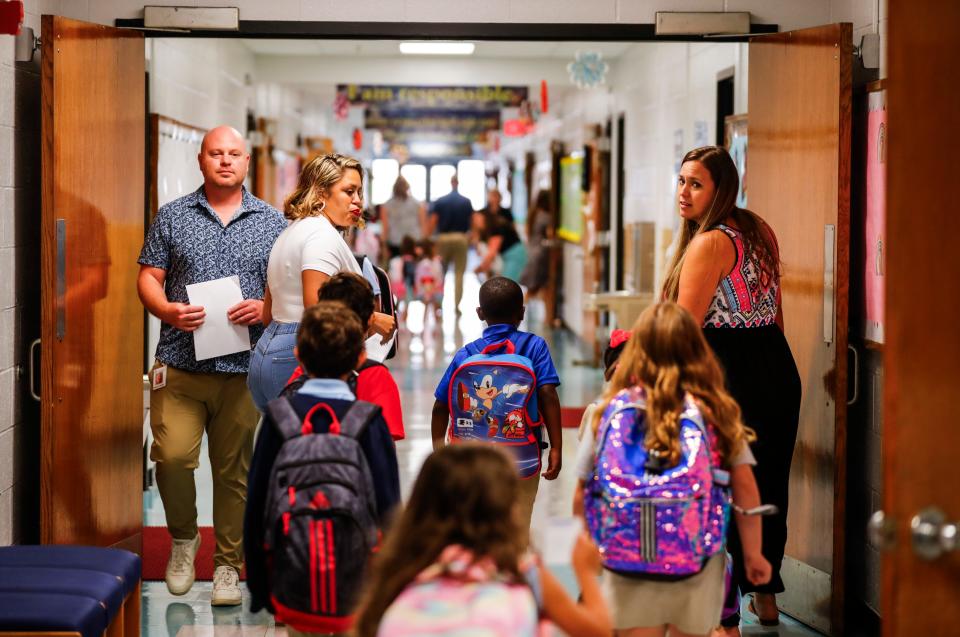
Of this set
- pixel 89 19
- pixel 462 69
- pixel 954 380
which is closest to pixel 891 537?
pixel 954 380

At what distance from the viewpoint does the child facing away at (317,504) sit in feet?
8.87

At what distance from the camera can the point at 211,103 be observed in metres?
9.39

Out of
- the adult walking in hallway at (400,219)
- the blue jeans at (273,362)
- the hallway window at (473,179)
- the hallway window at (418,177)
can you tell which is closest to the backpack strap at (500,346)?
the blue jeans at (273,362)

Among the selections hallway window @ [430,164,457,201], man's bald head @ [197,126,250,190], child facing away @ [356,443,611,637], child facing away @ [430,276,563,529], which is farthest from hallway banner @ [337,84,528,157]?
hallway window @ [430,164,457,201]

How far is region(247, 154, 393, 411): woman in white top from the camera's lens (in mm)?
3957

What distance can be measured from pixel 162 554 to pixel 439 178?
4144 centimetres

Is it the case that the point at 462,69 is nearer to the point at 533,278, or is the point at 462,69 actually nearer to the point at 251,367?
the point at 533,278

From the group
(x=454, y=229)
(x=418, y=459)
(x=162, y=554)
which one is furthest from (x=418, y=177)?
(x=162, y=554)

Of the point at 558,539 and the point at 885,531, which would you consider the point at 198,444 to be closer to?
the point at 558,539

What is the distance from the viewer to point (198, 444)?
4.59 m

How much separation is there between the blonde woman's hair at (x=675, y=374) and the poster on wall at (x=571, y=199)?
412 inches

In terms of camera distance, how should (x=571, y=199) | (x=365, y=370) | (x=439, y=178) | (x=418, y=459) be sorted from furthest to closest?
(x=439, y=178), (x=571, y=199), (x=418, y=459), (x=365, y=370)

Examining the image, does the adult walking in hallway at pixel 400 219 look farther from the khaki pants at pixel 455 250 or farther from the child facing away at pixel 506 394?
the child facing away at pixel 506 394

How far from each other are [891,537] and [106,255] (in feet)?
11.3
